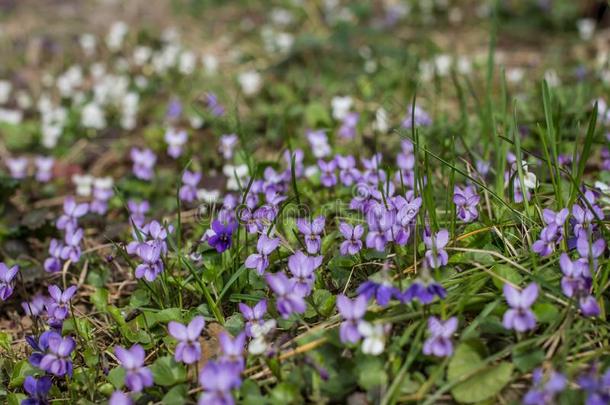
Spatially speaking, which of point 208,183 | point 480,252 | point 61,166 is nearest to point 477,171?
point 480,252

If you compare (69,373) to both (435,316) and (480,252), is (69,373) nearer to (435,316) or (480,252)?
(435,316)

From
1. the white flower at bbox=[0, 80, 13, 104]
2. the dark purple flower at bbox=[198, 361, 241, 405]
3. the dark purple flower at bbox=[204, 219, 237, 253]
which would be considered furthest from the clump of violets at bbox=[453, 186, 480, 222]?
the white flower at bbox=[0, 80, 13, 104]

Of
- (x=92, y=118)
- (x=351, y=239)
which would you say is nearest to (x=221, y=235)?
(x=351, y=239)

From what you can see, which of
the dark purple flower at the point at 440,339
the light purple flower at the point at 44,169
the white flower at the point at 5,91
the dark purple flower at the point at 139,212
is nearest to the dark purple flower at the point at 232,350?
the dark purple flower at the point at 440,339

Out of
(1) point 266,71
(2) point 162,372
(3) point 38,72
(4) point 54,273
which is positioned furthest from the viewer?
(3) point 38,72

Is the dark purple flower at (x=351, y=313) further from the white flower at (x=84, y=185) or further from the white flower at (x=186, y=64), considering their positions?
the white flower at (x=186, y=64)

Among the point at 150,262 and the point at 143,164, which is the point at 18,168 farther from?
the point at 150,262
